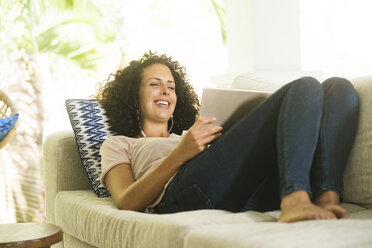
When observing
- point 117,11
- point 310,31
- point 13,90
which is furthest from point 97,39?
point 310,31

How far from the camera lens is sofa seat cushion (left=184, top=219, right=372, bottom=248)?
3.35 ft

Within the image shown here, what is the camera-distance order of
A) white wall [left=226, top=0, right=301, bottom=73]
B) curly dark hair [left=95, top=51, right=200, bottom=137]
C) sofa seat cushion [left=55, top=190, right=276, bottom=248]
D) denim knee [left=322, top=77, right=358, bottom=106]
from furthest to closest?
1. white wall [left=226, top=0, right=301, bottom=73]
2. curly dark hair [left=95, top=51, right=200, bottom=137]
3. denim knee [left=322, top=77, right=358, bottom=106]
4. sofa seat cushion [left=55, top=190, right=276, bottom=248]

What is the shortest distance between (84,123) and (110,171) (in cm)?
42

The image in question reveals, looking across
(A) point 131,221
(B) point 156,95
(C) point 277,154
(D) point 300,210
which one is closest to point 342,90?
(C) point 277,154

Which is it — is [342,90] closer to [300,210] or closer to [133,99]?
[300,210]

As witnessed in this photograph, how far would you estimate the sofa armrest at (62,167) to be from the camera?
229 centimetres

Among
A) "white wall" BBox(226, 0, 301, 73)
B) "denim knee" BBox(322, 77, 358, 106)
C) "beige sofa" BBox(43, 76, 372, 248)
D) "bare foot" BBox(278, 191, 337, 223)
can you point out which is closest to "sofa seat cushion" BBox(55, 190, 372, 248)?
"beige sofa" BBox(43, 76, 372, 248)

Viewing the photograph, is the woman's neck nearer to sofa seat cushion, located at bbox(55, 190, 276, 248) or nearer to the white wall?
sofa seat cushion, located at bbox(55, 190, 276, 248)

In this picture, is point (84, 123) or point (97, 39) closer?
point (84, 123)

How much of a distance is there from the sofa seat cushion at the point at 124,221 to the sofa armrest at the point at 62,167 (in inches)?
5.2

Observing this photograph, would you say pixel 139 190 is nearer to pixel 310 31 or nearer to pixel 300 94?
pixel 300 94

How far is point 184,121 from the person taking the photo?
243 cm

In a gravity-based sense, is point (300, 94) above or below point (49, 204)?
above

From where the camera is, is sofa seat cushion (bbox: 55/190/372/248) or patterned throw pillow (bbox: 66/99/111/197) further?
patterned throw pillow (bbox: 66/99/111/197)
